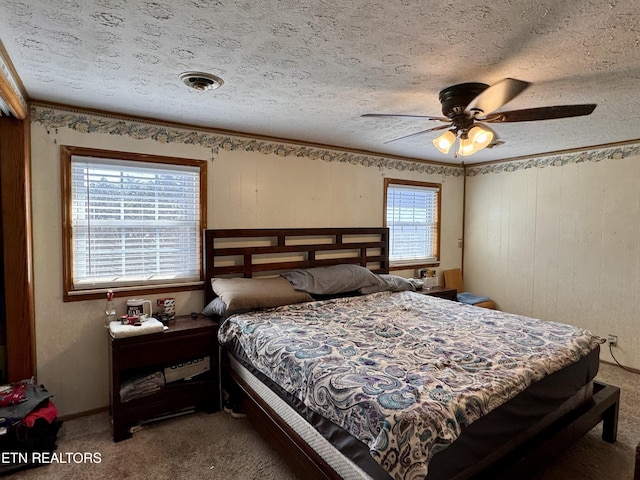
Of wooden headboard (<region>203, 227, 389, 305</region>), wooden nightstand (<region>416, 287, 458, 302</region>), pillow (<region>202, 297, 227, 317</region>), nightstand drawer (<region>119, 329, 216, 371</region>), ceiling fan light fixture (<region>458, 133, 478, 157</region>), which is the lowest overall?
nightstand drawer (<region>119, 329, 216, 371</region>)

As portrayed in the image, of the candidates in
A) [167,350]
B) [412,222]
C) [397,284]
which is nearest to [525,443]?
[397,284]

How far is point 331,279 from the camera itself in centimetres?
336

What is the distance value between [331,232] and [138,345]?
210 cm

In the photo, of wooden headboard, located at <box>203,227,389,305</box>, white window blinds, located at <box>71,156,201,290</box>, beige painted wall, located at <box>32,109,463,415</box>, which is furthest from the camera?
wooden headboard, located at <box>203,227,389,305</box>

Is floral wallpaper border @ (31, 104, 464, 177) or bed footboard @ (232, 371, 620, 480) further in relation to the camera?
floral wallpaper border @ (31, 104, 464, 177)

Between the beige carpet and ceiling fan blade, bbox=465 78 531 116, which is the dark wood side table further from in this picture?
ceiling fan blade, bbox=465 78 531 116

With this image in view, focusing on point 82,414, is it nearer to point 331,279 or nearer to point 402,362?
point 331,279

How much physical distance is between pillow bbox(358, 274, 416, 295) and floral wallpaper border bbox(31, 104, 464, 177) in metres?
1.36

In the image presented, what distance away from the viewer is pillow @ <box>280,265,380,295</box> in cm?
322

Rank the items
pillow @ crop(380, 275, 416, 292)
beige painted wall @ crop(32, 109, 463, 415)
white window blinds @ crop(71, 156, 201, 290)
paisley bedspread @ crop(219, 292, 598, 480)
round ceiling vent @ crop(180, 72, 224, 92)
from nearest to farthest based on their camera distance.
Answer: paisley bedspread @ crop(219, 292, 598, 480), round ceiling vent @ crop(180, 72, 224, 92), beige painted wall @ crop(32, 109, 463, 415), white window blinds @ crop(71, 156, 201, 290), pillow @ crop(380, 275, 416, 292)

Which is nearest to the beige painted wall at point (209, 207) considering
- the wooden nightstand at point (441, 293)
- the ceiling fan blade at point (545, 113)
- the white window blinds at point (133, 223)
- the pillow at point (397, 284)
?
the white window blinds at point (133, 223)

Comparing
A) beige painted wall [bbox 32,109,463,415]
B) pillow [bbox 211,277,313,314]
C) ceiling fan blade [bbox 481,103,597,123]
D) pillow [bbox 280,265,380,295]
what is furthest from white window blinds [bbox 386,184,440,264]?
ceiling fan blade [bbox 481,103,597,123]

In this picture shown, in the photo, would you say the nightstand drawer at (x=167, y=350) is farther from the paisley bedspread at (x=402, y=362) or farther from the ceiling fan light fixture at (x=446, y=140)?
the ceiling fan light fixture at (x=446, y=140)

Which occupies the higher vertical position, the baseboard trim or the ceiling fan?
the ceiling fan
